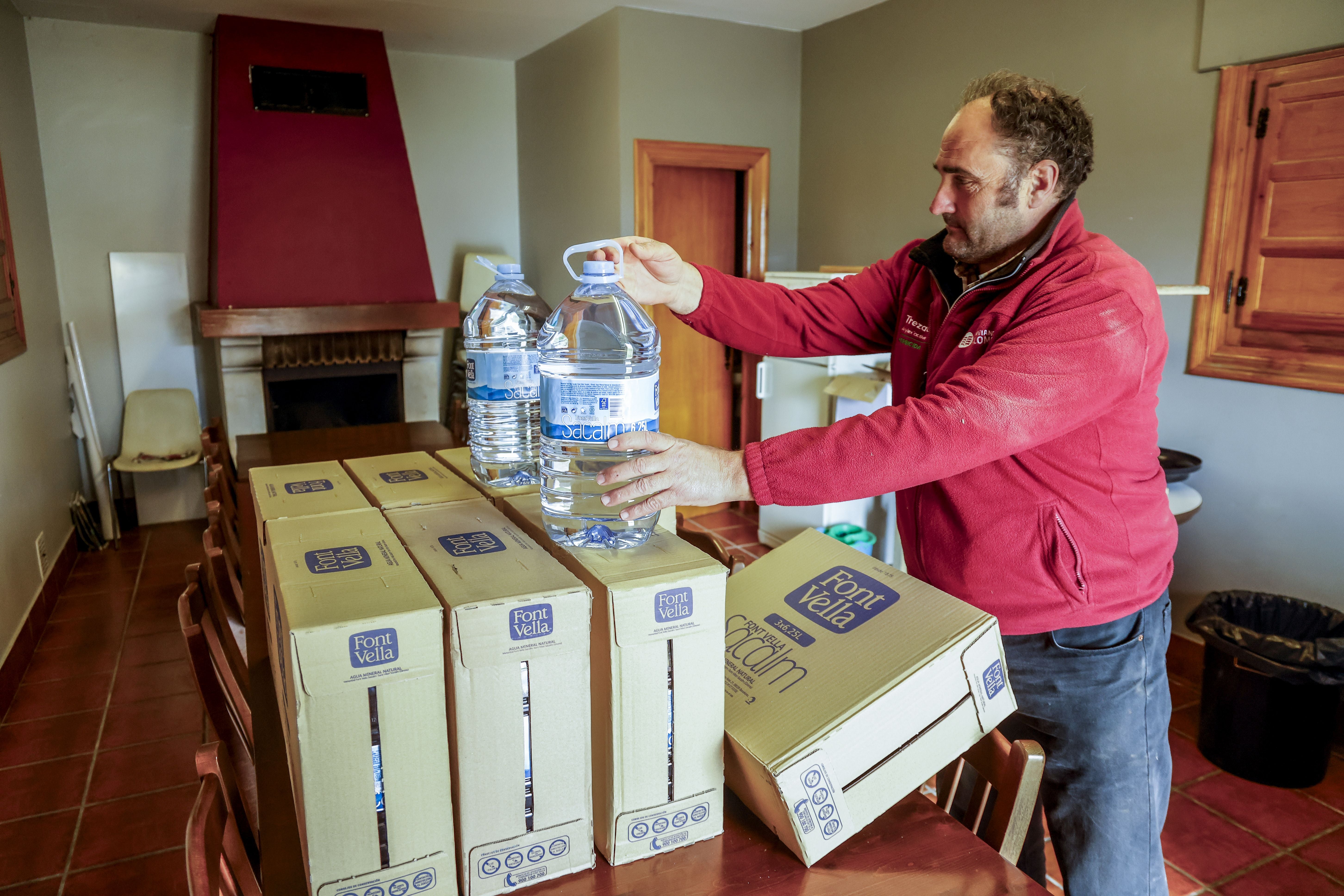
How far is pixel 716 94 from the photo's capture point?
14.9 feet

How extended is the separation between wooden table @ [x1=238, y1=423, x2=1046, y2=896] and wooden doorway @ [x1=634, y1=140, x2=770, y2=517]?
12.2 feet

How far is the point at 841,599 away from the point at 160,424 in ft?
15.5

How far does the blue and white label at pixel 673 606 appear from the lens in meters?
0.82

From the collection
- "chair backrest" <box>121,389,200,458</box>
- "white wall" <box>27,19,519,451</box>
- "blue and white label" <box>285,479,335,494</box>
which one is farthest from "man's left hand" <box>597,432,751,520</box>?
"white wall" <box>27,19,519,451</box>

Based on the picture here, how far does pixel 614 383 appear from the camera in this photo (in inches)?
35.0

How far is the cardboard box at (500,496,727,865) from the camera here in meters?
0.81

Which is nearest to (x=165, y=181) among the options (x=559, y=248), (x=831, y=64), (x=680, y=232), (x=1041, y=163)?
(x=559, y=248)

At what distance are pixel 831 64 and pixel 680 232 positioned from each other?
1147 millimetres

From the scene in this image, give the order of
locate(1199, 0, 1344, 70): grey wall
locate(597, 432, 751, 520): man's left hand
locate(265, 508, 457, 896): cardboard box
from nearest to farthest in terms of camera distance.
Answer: locate(265, 508, 457, 896): cardboard box, locate(597, 432, 751, 520): man's left hand, locate(1199, 0, 1344, 70): grey wall

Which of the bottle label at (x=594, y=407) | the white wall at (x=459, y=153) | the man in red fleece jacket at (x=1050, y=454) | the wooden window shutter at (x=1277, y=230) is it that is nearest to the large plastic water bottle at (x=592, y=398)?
the bottle label at (x=594, y=407)

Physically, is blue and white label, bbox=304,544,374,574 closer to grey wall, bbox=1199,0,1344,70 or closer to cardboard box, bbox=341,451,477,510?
cardboard box, bbox=341,451,477,510

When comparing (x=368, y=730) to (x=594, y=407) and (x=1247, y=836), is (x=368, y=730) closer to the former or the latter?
(x=594, y=407)

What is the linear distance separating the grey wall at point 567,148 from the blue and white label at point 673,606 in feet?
12.2

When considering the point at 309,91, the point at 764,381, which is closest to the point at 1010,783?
the point at 764,381
